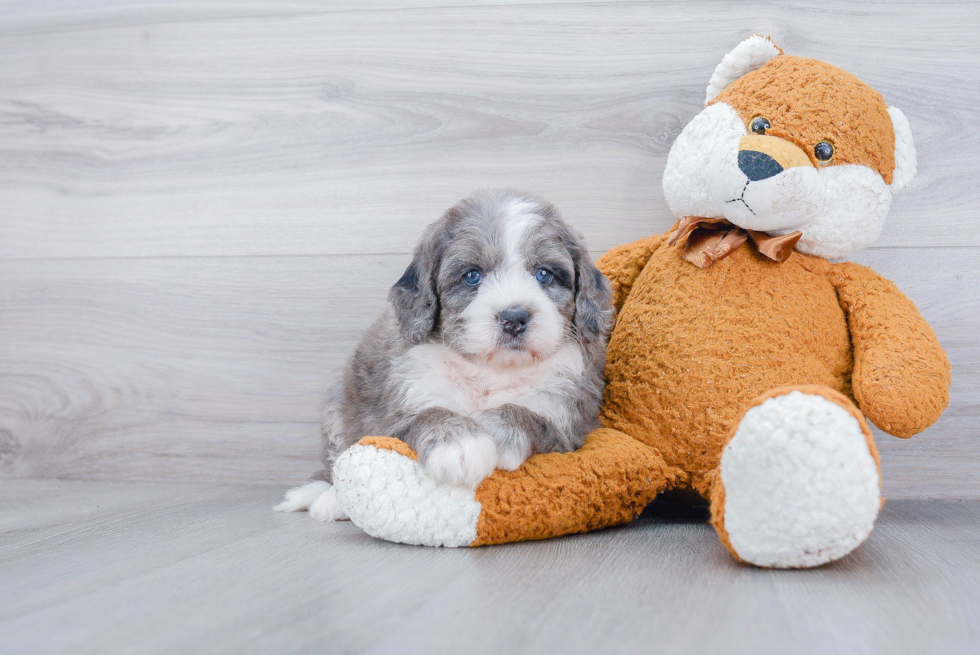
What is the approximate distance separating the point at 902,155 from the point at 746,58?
471mm

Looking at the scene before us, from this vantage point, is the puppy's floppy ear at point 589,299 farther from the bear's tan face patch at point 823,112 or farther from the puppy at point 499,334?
the bear's tan face patch at point 823,112

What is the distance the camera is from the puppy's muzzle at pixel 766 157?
70.4 inches

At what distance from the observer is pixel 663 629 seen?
3.85 ft

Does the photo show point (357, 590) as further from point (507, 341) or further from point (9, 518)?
point (9, 518)

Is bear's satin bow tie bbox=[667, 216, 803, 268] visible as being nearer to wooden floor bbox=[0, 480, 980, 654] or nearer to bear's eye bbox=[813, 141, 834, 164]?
bear's eye bbox=[813, 141, 834, 164]

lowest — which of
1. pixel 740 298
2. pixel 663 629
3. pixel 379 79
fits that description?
pixel 663 629

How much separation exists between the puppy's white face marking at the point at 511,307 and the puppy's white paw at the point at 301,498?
0.76m

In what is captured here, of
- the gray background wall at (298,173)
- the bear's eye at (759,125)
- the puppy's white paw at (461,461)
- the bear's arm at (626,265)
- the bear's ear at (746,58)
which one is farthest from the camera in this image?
the gray background wall at (298,173)

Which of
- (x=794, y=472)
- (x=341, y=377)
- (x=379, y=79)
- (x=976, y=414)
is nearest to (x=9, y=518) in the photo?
(x=341, y=377)

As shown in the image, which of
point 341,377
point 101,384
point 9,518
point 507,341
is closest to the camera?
point 507,341

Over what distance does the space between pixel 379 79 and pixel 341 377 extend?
1.08 metres

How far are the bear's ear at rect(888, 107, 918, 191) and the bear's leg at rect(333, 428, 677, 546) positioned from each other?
1028mm

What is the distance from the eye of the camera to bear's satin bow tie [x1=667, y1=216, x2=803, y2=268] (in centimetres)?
187

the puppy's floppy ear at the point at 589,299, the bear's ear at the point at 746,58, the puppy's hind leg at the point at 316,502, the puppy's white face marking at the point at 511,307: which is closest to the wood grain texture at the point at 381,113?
the bear's ear at the point at 746,58
